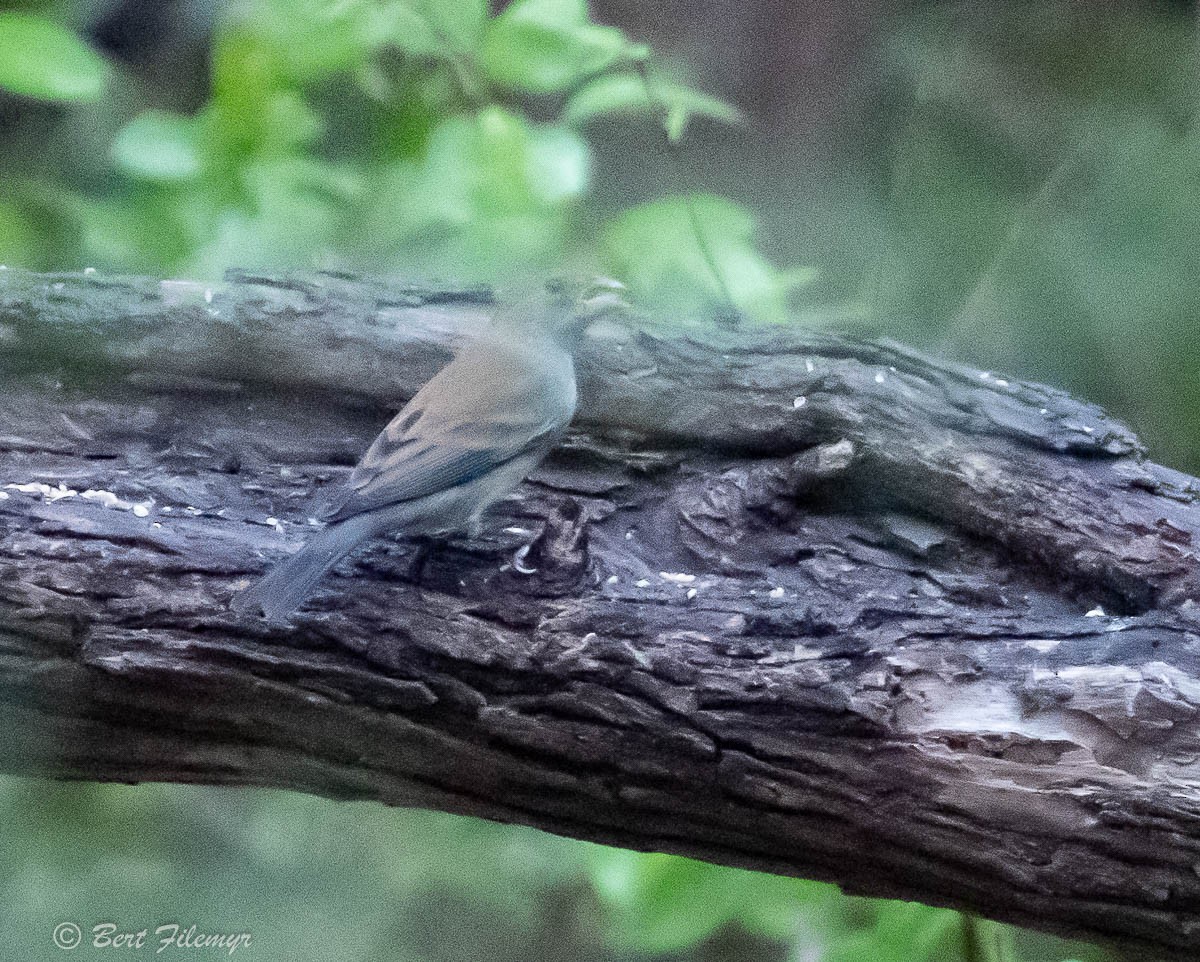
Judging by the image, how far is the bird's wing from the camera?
1.59m

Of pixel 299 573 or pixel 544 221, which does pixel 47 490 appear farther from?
pixel 544 221

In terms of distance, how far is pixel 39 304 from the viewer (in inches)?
74.4

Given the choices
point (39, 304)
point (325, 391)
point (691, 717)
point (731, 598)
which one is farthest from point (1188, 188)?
point (39, 304)

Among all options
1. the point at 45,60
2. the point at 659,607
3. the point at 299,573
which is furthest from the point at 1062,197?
the point at 45,60

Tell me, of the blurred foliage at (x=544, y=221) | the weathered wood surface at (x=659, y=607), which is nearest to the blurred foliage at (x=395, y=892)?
the blurred foliage at (x=544, y=221)

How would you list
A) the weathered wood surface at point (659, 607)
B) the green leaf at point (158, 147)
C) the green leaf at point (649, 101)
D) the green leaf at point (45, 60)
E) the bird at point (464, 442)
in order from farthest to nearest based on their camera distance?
1. the green leaf at point (649, 101)
2. the green leaf at point (158, 147)
3. the bird at point (464, 442)
4. the weathered wood surface at point (659, 607)
5. the green leaf at point (45, 60)

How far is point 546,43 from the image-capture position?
1.88 metres

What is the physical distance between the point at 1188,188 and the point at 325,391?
4.43 ft

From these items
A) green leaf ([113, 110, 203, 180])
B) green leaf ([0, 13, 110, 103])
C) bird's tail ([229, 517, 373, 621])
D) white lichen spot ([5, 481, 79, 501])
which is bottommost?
white lichen spot ([5, 481, 79, 501])

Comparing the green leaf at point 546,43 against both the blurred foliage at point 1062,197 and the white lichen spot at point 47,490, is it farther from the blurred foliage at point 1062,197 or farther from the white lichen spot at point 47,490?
the white lichen spot at point 47,490

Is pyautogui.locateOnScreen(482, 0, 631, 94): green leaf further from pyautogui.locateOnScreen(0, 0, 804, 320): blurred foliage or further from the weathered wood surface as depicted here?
the weathered wood surface

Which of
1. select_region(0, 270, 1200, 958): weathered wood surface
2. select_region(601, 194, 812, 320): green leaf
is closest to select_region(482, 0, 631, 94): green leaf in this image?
select_region(601, 194, 812, 320): green leaf

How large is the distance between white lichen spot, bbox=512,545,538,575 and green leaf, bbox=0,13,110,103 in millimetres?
807

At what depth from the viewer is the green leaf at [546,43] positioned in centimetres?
185
